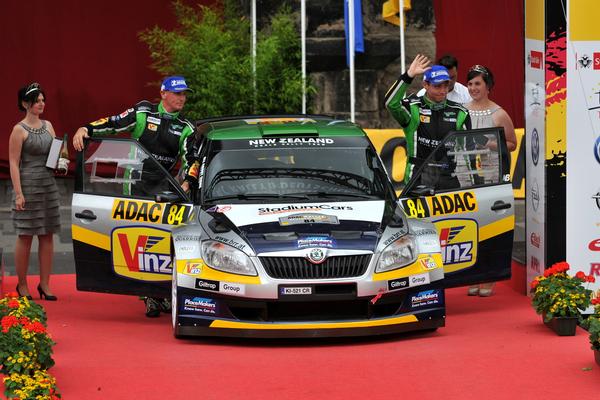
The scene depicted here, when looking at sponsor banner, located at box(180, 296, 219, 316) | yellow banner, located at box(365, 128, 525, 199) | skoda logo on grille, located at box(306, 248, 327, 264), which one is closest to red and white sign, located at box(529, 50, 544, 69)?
skoda logo on grille, located at box(306, 248, 327, 264)

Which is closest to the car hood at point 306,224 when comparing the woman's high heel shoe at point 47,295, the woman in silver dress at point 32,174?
the woman in silver dress at point 32,174

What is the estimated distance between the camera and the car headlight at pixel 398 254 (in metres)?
10.3

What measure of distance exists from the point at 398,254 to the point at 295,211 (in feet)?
2.81

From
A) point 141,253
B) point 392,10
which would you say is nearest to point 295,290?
point 141,253

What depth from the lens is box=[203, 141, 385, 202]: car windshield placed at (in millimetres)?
11164

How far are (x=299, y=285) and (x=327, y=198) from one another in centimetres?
118

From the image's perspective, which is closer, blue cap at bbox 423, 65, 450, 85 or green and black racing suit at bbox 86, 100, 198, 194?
blue cap at bbox 423, 65, 450, 85

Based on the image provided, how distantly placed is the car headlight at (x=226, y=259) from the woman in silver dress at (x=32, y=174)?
290 cm

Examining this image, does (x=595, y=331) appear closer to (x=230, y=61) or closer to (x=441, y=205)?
(x=441, y=205)

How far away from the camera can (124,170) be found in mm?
11867

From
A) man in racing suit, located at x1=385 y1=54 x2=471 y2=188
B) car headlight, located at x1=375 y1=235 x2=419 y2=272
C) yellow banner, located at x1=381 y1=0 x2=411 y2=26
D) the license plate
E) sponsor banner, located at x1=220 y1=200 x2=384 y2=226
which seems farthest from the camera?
yellow banner, located at x1=381 y1=0 x2=411 y2=26

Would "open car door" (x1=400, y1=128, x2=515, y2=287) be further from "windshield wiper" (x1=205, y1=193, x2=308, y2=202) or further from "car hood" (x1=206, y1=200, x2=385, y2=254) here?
"windshield wiper" (x1=205, y1=193, x2=308, y2=202)

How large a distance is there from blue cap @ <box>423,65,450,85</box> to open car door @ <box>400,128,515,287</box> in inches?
24.7

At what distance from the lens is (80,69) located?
2067cm
